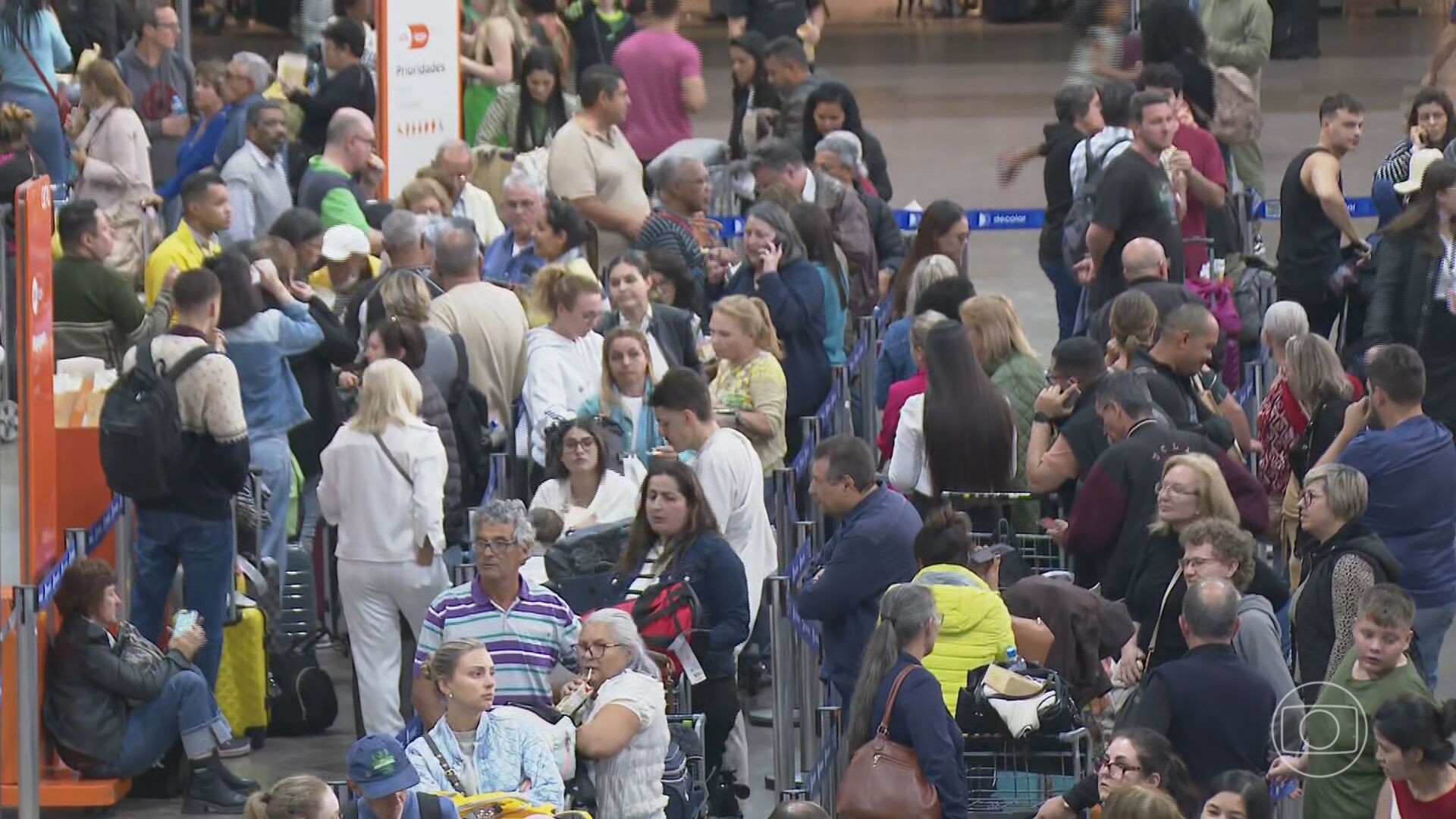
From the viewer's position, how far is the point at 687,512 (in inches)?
340

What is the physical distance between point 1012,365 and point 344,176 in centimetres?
426

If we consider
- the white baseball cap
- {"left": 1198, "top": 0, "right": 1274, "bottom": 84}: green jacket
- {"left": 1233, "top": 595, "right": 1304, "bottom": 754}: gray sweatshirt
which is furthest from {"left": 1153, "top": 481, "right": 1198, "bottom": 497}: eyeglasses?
{"left": 1198, "top": 0, "right": 1274, "bottom": 84}: green jacket

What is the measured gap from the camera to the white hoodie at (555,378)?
409 inches

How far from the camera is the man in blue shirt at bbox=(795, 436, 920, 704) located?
8.74m

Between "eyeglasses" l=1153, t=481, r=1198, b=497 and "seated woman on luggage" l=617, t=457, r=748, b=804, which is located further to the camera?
"seated woman on luggage" l=617, t=457, r=748, b=804

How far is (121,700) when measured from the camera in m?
9.45

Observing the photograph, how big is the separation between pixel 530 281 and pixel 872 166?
387 cm

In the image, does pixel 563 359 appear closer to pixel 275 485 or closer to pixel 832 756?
pixel 275 485

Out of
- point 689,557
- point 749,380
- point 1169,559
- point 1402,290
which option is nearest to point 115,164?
point 749,380

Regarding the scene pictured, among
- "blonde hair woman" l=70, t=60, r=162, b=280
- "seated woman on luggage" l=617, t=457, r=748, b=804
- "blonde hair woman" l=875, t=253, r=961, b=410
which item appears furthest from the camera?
"blonde hair woman" l=70, t=60, r=162, b=280

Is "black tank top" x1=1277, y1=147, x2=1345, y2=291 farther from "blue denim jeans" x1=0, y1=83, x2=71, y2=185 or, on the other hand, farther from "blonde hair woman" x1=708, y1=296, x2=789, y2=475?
"blue denim jeans" x1=0, y1=83, x2=71, y2=185

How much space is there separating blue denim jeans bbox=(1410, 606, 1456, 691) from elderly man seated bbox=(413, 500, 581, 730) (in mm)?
3426

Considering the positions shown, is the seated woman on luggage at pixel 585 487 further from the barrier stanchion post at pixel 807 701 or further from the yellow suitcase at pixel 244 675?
the yellow suitcase at pixel 244 675

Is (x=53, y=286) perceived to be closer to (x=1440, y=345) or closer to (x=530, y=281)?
(x=530, y=281)
